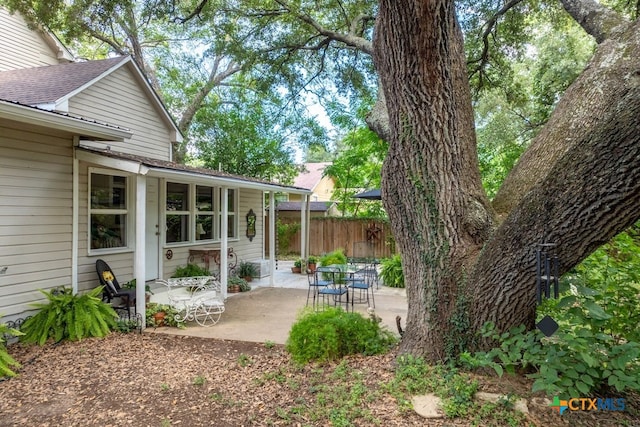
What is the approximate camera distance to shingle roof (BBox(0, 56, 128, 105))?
6.17 m

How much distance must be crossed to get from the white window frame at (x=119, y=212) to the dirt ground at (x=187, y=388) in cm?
194

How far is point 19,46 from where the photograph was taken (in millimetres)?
8641

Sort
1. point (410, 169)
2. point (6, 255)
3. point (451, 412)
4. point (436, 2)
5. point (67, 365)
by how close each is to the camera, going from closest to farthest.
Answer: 1. point (451, 412)
2. point (436, 2)
3. point (410, 169)
4. point (67, 365)
5. point (6, 255)

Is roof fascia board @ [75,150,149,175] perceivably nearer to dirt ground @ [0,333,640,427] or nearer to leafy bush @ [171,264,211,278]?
dirt ground @ [0,333,640,427]

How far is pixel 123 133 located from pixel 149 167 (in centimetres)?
68

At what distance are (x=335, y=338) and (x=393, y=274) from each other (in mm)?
5579

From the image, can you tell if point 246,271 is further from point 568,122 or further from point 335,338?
point 568,122

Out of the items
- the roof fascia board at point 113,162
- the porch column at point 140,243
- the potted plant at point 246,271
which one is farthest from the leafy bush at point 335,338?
the potted plant at point 246,271

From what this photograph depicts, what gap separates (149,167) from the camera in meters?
5.65

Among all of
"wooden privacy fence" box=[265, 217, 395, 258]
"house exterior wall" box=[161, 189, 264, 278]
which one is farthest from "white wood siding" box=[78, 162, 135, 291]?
"wooden privacy fence" box=[265, 217, 395, 258]

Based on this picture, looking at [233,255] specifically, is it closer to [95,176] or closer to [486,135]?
[95,176]

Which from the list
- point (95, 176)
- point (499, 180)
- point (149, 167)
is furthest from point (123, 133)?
point (499, 180)

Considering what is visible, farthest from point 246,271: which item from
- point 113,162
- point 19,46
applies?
point 19,46

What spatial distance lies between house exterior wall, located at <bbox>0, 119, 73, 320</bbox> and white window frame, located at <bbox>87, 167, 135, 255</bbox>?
389 mm
